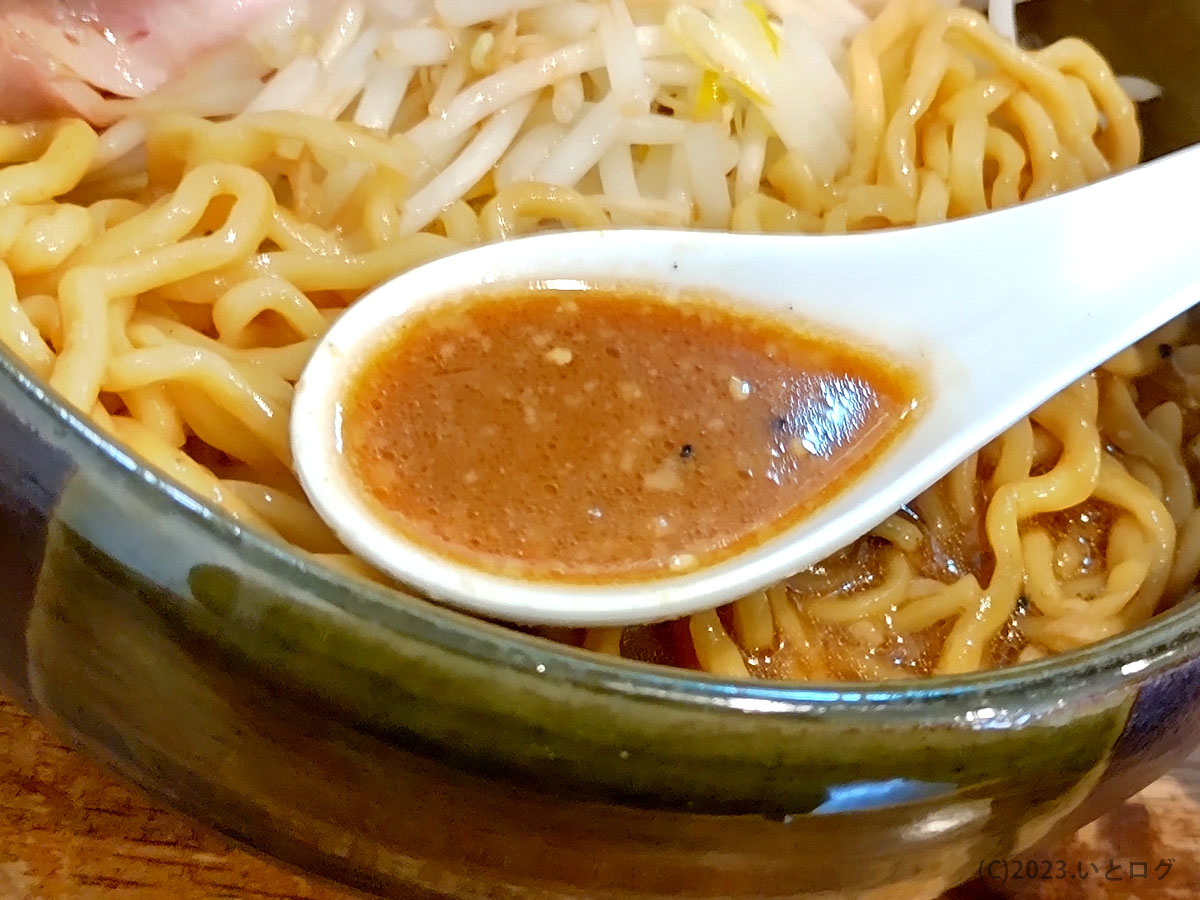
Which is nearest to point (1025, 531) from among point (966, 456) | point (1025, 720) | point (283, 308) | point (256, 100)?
point (966, 456)

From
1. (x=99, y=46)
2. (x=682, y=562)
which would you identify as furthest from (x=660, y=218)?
(x=99, y=46)

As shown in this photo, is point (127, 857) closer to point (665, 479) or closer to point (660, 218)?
point (665, 479)

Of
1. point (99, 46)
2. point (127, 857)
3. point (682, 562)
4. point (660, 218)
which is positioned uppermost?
point (99, 46)

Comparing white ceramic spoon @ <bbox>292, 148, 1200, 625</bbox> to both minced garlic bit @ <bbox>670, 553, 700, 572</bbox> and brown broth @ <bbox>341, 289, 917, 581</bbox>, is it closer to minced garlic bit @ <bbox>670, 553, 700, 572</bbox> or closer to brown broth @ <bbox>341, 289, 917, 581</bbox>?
brown broth @ <bbox>341, 289, 917, 581</bbox>

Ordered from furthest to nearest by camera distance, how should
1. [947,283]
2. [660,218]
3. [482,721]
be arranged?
1. [660,218]
2. [947,283]
3. [482,721]

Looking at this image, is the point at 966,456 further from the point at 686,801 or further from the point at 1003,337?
the point at 686,801

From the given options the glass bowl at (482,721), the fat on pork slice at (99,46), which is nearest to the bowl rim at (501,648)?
the glass bowl at (482,721)
